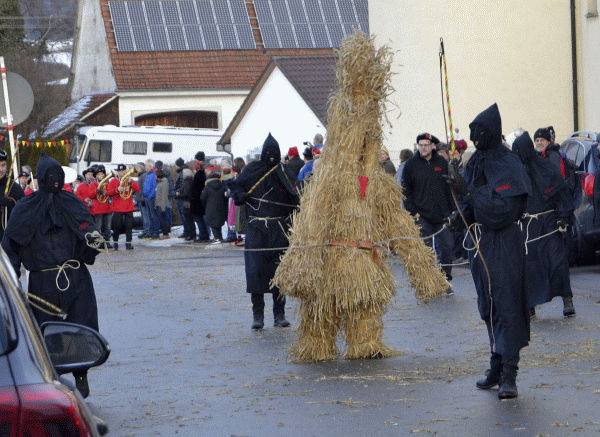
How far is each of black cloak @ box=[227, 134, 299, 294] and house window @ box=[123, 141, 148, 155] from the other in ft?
83.4

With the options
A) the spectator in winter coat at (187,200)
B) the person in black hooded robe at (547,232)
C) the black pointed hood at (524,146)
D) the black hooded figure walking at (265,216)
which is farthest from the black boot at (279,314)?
the spectator in winter coat at (187,200)

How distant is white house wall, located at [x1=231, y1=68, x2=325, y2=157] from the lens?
32.7 m

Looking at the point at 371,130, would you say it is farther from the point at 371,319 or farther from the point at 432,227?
the point at 432,227

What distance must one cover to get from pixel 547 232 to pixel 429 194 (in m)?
3.05

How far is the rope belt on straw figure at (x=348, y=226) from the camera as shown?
9125 millimetres

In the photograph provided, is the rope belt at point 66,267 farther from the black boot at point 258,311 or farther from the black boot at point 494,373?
the black boot at point 258,311

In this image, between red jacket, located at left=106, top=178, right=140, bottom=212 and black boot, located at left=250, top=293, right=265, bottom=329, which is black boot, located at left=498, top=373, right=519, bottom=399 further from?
red jacket, located at left=106, top=178, right=140, bottom=212

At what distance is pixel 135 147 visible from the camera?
121 feet

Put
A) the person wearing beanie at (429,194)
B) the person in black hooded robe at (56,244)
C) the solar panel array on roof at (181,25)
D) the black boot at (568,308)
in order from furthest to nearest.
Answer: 1. the solar panel array on roof at (181,25)
2. the person wearing beanie at (429,194)
3. the black boot at (568,308)
4. the person in black hooded robe at (56,244)

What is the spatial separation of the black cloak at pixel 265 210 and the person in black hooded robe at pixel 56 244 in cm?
311

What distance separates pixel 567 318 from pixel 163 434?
18.4 ft

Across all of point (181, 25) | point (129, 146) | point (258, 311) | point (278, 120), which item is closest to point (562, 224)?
point (258, 311)

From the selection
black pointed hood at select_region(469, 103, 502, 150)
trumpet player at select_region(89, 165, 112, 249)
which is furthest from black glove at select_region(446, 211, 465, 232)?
trumpet player at select_region(89, 165, 112, 249)

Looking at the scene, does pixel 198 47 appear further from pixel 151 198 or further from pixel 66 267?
pixel 66 267
